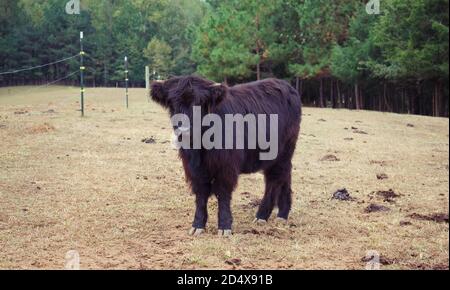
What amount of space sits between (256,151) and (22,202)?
9.92ft

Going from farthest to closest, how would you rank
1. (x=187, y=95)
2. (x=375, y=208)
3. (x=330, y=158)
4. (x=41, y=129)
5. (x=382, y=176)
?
(x=41, y=129) → (x=330, y=158) → (x=382, y=176) → (x=375, y=208) → (x=187, y=95)

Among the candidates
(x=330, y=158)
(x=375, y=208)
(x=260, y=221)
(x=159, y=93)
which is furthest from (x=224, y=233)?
(x=330, y=158)

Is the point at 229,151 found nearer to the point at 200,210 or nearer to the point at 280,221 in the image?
the point at 200,210

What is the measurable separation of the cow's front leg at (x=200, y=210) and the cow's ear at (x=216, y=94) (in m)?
0.90

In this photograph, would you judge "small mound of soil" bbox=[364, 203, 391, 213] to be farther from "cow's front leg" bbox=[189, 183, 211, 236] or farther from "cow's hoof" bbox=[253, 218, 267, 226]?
"cow's front leg" bbox=[189, 183, 211, 236]

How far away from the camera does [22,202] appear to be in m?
6.21

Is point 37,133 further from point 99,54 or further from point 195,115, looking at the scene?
point 99,54

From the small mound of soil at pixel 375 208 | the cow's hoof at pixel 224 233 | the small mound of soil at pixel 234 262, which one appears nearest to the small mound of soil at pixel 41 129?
the cow's hoof at pixel 224 233

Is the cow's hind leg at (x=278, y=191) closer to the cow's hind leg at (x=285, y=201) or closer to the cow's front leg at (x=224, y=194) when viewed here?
the cow's hind leg at (x=285, y=201)

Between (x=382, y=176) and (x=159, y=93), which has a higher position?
(x=159, y=93)

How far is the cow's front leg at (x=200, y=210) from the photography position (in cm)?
517

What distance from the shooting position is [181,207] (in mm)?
6305

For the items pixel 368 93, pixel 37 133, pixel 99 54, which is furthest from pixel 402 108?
pixel 99 54

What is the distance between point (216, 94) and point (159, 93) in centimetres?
59
